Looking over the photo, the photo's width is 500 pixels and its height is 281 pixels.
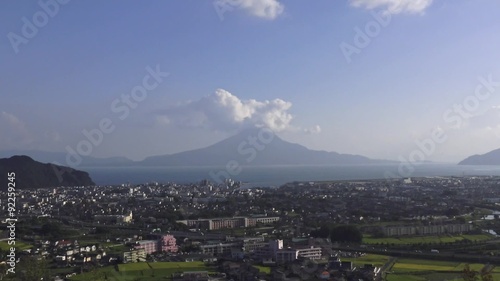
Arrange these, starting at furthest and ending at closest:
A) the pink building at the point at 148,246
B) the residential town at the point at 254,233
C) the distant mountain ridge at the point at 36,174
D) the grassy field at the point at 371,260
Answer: the distant mountain ridge at the point at 36,174, the pink building at the point at 148,246, the grassy field at the point at 371,260, the residential town at the point at 254,233

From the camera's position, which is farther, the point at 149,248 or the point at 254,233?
the point at 254,233

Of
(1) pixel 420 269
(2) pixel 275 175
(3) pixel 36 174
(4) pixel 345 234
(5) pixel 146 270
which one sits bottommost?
(1) pixel 420 269

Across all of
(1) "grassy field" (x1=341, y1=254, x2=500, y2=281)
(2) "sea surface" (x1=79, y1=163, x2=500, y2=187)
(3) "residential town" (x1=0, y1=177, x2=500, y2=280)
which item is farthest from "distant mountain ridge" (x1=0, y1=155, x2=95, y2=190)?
(1) "grassy field" (x1=341, y1=254, x2=500, y2=281)

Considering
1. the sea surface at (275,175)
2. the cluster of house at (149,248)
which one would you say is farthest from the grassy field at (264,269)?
the sea surface at (275,175)

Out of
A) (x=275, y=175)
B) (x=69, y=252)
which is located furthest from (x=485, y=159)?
(x=69, y=252)

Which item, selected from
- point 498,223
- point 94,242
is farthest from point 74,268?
point 498,223

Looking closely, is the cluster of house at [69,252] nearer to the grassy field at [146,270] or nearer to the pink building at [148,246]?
the pink building at [148,246]

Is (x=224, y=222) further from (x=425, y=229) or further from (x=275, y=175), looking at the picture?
(x=275, y=175)
